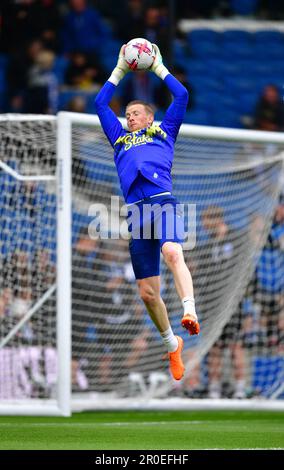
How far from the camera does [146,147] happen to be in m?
9.67

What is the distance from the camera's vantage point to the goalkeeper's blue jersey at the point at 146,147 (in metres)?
9.56

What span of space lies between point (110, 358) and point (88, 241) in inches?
59.5

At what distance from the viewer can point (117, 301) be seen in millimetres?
14328

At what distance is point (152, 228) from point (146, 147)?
683 mm

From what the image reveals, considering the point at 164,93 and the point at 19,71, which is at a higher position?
the point at 19,71

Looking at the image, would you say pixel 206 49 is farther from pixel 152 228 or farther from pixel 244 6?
pixel 152 228

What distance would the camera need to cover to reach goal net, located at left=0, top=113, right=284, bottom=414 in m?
12.9

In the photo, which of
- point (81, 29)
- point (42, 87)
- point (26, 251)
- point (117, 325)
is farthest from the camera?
point (81, 29)

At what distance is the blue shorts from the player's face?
68cm

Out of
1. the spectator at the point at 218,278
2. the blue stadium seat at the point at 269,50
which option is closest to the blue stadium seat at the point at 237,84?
the blue stadium seat at the point at 269,50

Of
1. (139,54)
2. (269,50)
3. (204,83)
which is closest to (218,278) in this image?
(139,54)

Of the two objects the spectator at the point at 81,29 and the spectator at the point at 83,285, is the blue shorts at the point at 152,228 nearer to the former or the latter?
the spectator at the point at 83,285
